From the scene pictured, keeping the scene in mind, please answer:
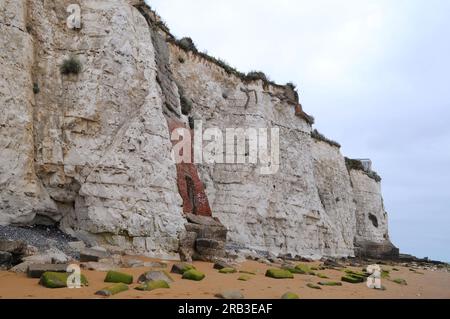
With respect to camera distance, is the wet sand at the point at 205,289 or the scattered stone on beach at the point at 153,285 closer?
the wet sand at the point at 205,289

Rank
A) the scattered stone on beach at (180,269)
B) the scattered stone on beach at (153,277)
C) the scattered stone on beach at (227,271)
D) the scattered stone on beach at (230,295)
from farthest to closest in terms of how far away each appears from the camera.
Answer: the scattered stone on beach at (227,271) < the scattered stone on beach at (180,269) < the scattered stone on beach at (153,277) < the scattered stone on beach at (230,295)

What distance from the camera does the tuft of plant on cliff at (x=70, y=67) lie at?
1346 centimetres

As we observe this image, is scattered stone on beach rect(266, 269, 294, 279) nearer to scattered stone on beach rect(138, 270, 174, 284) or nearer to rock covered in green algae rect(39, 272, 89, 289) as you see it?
scattered stone on beach rect(138, 270, 174, 284)

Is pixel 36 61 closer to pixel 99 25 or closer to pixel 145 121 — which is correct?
pixel 99 25

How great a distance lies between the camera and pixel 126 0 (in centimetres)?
1536

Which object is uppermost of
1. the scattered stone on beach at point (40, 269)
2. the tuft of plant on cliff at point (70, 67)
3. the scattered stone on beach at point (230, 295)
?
the tuft of plant on cliff at point (70, 67)

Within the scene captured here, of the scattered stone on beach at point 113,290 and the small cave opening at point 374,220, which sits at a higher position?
the small cave opening at point 374,220

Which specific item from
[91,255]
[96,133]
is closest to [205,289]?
[91,255]

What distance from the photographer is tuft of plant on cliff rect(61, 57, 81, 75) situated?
44.2ft

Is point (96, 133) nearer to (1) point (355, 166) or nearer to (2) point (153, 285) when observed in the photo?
(2) point (153, 285)

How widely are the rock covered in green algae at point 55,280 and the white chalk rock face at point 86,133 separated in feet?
14.2

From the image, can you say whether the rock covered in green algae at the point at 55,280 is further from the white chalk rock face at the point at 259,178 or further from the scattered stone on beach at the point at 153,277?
the white chalk rock face at the point at 259,178

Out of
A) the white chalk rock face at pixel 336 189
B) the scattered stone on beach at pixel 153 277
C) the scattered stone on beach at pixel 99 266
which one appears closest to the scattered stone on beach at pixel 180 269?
the scattered stone on beach at pixel 153 277
